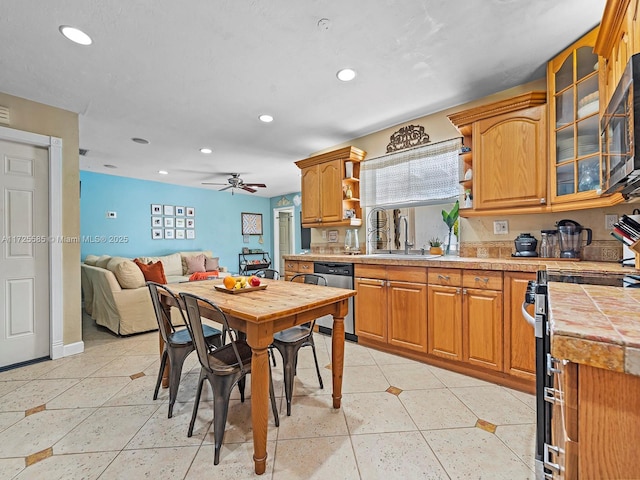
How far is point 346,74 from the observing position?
93.5 inches

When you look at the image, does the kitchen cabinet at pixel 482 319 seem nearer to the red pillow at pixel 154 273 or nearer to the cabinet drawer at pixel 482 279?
the cabinet drawer at pixel 482 279

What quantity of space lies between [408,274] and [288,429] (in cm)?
156

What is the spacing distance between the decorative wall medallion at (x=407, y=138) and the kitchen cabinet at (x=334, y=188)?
1.35 feet

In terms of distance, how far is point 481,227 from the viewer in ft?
9.16

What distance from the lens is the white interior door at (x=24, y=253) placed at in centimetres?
260

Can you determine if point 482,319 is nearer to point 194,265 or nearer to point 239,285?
point 239,285

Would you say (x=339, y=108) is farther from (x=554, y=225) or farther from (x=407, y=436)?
(x=407, y=436)

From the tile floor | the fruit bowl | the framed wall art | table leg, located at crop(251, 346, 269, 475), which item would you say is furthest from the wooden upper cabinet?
the framed wall art

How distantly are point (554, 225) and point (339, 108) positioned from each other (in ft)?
7.18

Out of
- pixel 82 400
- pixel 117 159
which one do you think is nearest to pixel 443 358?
pixel 82 400

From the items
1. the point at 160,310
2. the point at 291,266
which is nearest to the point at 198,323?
the point at 160,310

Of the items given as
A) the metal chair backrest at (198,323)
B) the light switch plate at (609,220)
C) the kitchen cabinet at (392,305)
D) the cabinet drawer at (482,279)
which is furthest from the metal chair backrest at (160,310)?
the light switch plate at (609,220)

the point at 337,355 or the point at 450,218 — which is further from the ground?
the point at 450,218

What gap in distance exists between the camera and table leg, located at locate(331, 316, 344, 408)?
1.87m
